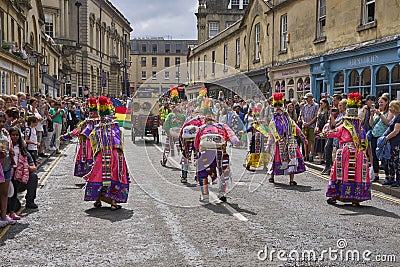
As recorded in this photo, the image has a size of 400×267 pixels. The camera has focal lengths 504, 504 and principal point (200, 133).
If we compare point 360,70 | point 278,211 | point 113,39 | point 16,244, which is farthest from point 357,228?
point 113,39

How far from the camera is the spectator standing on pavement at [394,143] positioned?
10156mm

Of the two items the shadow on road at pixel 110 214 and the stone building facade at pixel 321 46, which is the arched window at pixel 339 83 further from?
the shadow on road at pixel 110 214

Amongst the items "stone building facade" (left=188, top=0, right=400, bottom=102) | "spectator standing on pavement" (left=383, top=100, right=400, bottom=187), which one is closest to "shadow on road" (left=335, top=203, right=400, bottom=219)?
"spectator standing on pavement" (left=383, top=100, right=400, bottom=187)

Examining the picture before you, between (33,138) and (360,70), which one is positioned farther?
(360,70)

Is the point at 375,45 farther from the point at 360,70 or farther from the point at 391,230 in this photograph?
the point at 391,230

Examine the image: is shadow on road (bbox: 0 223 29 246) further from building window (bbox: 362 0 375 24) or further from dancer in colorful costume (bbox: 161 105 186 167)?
building window (bbox: 362 0 375 24)

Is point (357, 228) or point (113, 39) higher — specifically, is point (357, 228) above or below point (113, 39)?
below

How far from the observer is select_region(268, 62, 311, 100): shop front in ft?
83.1

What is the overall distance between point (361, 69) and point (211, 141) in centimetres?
1277

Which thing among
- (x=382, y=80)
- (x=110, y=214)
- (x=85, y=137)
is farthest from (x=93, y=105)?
(x=382, y=80)

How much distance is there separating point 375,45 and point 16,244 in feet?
50.1

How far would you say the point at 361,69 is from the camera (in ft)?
65.2

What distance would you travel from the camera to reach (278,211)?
857cm

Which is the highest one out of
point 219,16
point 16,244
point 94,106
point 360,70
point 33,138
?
point 219,16
